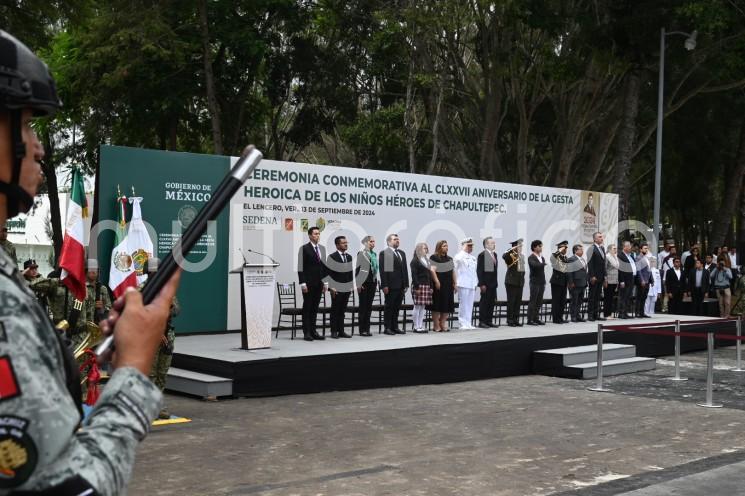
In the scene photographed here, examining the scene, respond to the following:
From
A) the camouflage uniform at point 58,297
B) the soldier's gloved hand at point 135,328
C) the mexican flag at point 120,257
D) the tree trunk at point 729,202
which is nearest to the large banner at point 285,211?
the mexican flag at point 120,257

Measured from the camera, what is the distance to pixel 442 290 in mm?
17469

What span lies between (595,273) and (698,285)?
263 inches

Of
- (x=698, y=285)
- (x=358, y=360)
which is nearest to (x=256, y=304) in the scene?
(x=358, y=360)

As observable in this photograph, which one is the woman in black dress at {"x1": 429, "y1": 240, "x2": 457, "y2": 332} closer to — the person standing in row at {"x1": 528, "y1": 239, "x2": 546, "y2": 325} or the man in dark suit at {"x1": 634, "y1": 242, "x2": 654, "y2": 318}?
the person standing in row at {"x1": 528, "y1": 239, "x2": 546, "y2": 325}

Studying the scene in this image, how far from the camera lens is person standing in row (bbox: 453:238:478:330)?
715 inches

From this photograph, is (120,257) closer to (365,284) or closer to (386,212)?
(365,284)

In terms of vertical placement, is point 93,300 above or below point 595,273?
below

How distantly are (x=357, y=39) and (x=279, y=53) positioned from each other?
281cm

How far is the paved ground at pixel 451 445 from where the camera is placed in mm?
7422

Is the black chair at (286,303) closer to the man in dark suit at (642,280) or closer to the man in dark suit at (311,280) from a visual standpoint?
the man in dark suit at (311,280)

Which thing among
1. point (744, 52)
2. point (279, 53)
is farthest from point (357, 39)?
point (744, 52)

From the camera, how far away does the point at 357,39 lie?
98.4 feet

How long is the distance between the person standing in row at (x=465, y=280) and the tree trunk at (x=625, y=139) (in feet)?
29.1

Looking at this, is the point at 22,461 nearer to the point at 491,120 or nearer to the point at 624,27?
the point at 624,27
